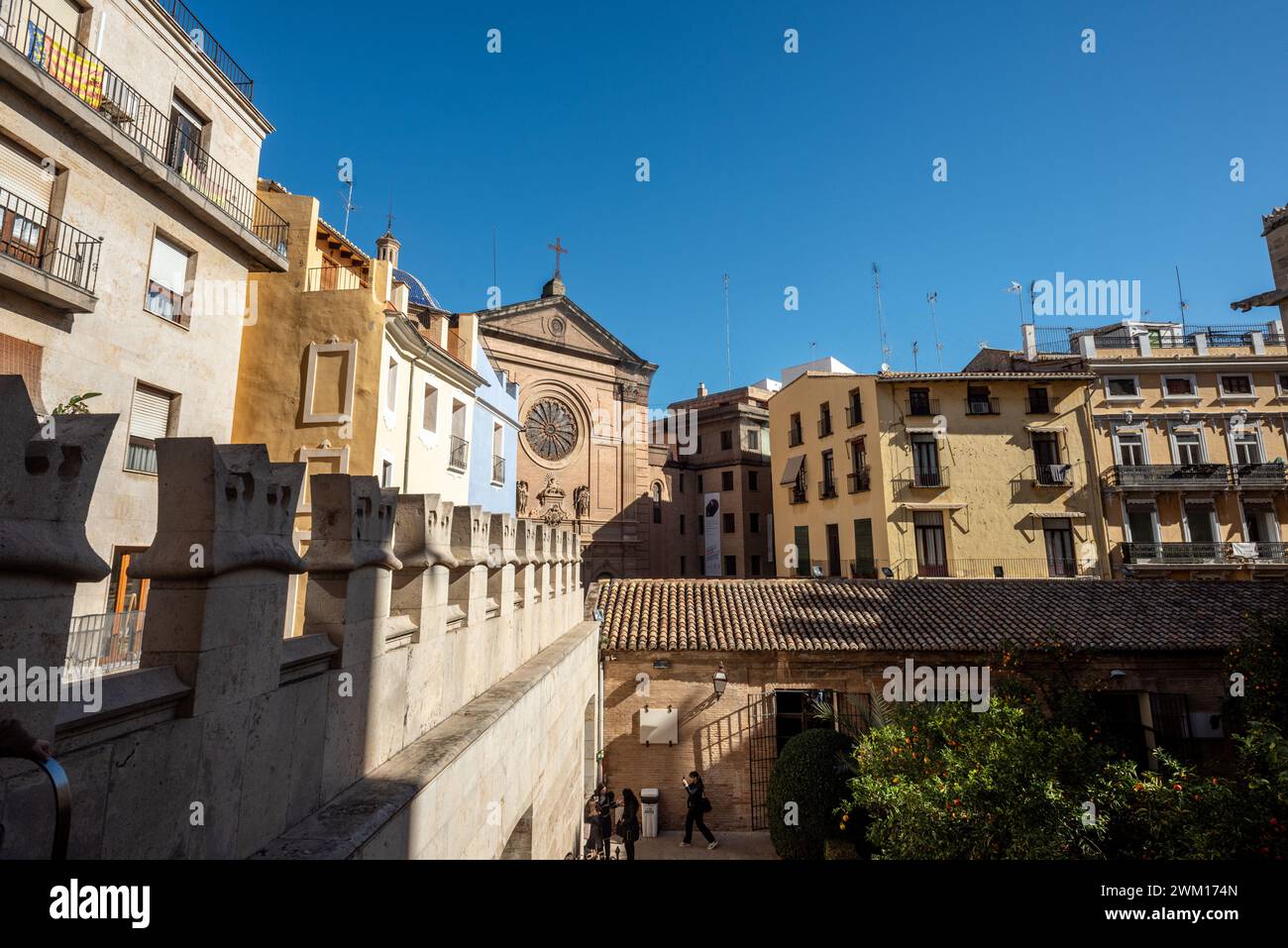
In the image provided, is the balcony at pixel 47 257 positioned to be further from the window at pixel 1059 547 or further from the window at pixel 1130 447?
the window at pixel 1130 447

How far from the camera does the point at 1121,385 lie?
29.8 metres

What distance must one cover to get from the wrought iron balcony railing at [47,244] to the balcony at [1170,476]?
116 ft

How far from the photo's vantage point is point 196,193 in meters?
11.4

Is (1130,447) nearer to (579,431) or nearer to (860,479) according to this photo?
(860,479)

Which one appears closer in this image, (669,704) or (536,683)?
(536,683)

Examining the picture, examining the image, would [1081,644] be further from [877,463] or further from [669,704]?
Result: [877,463]

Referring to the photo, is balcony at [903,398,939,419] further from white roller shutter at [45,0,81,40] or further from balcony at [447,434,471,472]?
white roller shutter at [45,0,81,40]

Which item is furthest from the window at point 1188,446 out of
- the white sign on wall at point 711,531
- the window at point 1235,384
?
the white sign on wall at point 711,531

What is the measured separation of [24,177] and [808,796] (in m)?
16.3

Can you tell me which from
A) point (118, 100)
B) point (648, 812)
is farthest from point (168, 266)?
point (648, 812)

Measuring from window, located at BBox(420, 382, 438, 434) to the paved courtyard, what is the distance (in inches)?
467
